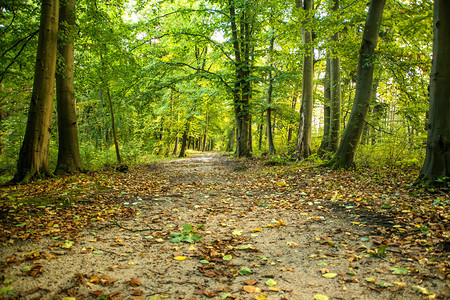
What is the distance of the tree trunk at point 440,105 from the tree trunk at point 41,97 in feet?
29.0

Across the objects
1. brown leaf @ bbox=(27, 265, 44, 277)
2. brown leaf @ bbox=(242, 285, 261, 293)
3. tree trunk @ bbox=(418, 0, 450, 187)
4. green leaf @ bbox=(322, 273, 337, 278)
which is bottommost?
brown leaf @ bbox=(242, 285, 261, 293)

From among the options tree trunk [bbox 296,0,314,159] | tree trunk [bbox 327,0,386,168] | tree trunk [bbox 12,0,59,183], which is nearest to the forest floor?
tree trunk [bbox 12,0,59,183]

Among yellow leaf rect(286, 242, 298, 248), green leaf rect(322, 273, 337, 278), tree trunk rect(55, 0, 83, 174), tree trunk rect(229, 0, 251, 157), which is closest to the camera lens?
green leaf rect(322, 273, 337, 278)

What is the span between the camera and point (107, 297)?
86.1 inches

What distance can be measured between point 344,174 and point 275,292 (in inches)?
230

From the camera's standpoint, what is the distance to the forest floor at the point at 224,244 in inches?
94.1

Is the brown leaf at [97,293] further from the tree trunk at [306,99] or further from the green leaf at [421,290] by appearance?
the tree trunk at [306,99]

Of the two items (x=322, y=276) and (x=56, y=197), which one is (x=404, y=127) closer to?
(x=322, y=276)

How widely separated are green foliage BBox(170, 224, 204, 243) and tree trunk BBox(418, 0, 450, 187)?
4773 millimetres

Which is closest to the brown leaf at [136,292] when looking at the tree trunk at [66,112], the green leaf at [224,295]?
the green leaf at [224,295]

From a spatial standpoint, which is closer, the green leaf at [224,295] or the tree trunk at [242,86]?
the green leaf at [224,295]

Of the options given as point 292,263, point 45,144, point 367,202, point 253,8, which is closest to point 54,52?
point 45,144

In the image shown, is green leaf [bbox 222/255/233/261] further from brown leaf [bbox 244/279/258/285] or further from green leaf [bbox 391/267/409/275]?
green leaf [bbox 391/267/409/275]

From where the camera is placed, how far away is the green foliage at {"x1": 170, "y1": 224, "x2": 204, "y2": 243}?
12.0 feet
